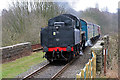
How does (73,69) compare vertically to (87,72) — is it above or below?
below

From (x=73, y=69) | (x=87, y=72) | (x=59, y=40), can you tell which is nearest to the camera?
(x=87, y=72)

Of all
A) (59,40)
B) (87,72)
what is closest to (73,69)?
(59,40)

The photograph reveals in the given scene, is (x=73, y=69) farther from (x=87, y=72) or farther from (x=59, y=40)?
(x=87, y=72)

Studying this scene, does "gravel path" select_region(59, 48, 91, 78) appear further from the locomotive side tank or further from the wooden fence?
the wooden fence

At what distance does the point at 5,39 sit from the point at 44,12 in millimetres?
11476

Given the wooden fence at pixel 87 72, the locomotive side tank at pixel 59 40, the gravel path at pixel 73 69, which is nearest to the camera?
the wooden fence at pixel 87 72

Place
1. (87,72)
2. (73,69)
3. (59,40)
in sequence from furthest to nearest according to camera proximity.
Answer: (59,40) → (73,69) → (87,72)

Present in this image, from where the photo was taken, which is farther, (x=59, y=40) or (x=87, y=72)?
(x=59, y=40)

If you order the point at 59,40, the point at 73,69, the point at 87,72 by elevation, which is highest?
the point at 59,40

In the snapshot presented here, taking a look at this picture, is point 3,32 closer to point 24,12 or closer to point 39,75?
point 24,12

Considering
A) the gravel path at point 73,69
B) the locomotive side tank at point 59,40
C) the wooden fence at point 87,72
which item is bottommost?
the gravel path at point 73,69

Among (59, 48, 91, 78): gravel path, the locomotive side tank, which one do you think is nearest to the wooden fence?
(59, 48, 91, 78): gravel path

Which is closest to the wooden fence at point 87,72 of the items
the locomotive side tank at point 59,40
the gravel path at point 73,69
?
the gravel path at point 73,69

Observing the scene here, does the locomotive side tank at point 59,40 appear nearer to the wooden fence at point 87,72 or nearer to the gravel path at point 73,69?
the gravel path at point 73,69
